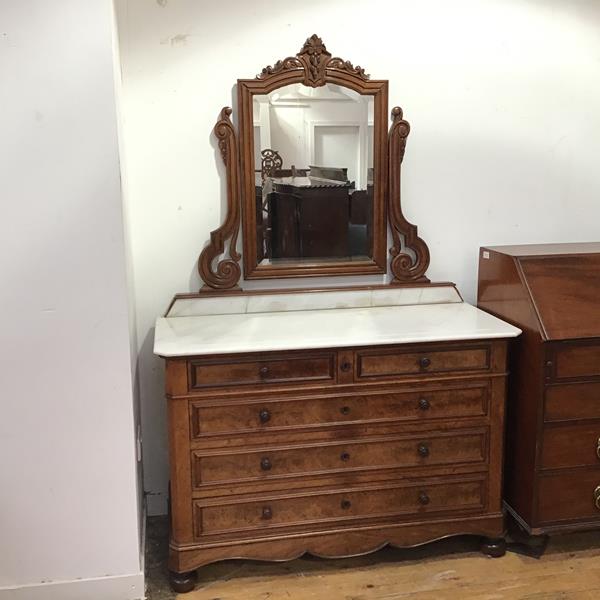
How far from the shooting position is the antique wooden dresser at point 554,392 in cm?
227

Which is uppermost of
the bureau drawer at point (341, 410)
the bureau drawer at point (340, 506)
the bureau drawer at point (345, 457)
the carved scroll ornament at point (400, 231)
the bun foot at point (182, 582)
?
the carved scroll ornament at point (400, 231)

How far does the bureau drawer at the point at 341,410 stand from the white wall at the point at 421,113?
22.9 inches

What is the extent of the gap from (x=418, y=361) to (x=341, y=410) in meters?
0.31

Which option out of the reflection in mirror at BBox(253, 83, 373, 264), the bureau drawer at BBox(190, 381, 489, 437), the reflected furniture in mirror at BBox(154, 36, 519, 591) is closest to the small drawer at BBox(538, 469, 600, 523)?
the reflected furniture in mirror at BBox(154, 36, 519, 591)

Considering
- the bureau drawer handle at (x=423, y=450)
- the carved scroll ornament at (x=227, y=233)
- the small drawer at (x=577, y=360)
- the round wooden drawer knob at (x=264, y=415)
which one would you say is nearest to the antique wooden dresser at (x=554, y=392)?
the small drawer at (x=577, y=360)

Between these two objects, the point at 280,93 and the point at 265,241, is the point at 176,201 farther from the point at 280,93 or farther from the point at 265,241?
the point at 280,93

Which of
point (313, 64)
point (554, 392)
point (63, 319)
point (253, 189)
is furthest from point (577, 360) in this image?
point (63, 319)

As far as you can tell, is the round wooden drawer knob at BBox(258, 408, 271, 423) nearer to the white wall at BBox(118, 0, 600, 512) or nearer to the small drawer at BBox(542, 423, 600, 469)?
the white wall at BBox(118, 0, 600, 512)

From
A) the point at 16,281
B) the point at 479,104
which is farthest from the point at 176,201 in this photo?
the point at 479,104

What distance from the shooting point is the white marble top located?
217 cm

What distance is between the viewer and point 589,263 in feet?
7.94

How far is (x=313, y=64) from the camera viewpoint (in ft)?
8.28

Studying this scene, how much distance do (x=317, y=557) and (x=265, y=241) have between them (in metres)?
1.17

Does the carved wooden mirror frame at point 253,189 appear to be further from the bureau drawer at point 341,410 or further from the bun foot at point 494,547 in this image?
the bun foot at point 494,547
